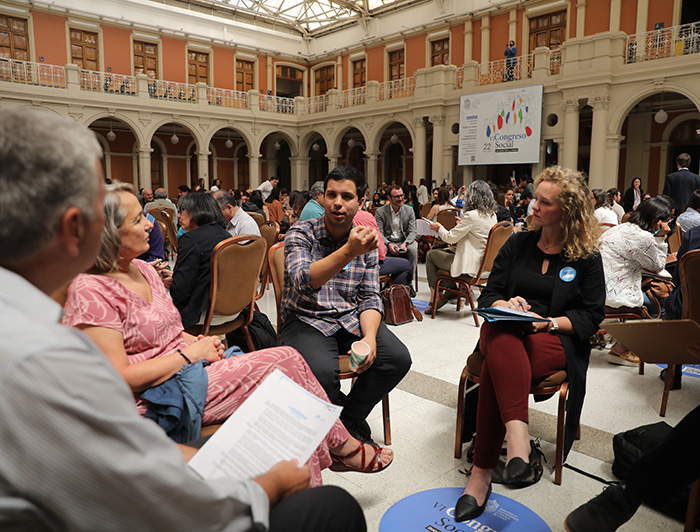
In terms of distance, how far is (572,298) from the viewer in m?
2.21

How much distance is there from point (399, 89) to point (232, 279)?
48.1 ft

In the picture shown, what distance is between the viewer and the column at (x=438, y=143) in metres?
14.1

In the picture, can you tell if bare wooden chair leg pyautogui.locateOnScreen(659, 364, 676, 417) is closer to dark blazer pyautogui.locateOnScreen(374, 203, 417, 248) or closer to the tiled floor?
the tiled floor

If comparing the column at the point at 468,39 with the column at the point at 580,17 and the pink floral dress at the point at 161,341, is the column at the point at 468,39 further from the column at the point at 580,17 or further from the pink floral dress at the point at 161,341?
the pink floral dress at the point at 161,341

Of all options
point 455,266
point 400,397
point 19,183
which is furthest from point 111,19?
point 19,183

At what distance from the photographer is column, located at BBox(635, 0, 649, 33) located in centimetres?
1239

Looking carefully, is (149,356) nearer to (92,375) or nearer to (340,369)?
(340,369)

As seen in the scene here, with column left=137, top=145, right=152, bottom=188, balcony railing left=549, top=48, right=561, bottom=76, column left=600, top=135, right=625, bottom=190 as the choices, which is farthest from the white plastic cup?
column left=137, top=145, right=152, bottom=188

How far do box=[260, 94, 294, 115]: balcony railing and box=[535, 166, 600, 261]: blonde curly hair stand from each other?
58.2 feet

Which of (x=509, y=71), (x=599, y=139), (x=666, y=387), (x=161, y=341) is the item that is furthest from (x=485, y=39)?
(x=161, y=341)

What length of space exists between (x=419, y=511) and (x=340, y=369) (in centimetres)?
63

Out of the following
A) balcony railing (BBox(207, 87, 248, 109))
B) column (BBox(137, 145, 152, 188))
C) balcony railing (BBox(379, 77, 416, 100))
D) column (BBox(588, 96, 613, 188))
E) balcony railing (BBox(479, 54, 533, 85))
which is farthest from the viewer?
balcony railing (BBox(207, 87, 248, 109))

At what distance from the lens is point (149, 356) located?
63.4 inches

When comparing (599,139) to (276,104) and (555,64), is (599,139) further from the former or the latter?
(276,104)
